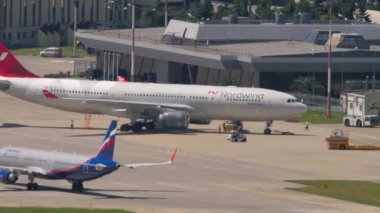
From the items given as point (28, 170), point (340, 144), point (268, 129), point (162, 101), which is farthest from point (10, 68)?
point (28, 170)

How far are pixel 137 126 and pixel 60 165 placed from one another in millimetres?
44005

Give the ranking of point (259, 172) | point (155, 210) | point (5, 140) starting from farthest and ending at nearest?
point (5, 140), point (259, 172), point (155, 210)

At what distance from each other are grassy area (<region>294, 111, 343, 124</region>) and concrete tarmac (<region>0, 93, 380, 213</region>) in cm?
302

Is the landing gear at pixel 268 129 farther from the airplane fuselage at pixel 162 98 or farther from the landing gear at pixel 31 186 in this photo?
the landing gear at pixel 31 186

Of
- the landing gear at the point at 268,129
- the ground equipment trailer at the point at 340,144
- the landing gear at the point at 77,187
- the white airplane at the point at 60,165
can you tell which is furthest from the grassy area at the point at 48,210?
the landing gear at the point at 268,129

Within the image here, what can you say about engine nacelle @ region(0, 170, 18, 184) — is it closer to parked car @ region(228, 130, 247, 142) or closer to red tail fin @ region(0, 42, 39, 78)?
parked car @ region(228, 130, 247, 142)

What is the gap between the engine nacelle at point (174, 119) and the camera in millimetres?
154125

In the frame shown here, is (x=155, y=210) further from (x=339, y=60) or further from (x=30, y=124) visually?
(x=339, y=60)

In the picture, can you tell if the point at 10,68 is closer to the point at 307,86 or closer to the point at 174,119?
the point at 174,119

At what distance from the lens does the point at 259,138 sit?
152000 millimetres

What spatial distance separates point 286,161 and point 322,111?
42476 millimetres

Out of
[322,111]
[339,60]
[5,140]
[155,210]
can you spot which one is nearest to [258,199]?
[155,210]

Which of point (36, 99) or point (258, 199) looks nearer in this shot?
point (258, 199)

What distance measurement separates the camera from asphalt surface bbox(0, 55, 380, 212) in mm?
110062
